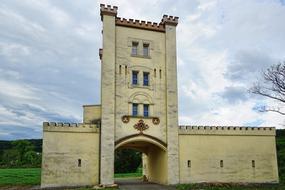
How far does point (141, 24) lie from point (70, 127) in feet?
32.5

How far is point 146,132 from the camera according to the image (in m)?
23.9

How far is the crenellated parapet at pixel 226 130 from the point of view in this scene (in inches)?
985

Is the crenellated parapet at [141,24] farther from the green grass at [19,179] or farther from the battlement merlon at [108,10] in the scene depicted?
the green grass at [19,179]

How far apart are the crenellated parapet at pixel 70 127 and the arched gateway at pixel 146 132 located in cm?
7

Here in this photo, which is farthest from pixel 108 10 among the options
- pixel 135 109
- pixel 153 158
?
pixel 153 158

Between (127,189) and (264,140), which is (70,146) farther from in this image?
(264,140)

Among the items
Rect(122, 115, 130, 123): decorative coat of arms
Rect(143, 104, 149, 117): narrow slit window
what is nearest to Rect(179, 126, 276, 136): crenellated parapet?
Rect(143, 104, 149, 117): narrow slit window

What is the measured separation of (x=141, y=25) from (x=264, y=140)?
1381 centimetres

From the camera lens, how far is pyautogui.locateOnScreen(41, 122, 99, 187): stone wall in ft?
70.6

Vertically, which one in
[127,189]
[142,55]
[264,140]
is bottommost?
[127,189]

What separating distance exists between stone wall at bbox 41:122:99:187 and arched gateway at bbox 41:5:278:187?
65 mm

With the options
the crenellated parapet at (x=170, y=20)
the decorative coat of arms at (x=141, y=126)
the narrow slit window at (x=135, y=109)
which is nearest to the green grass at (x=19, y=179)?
the decorative coat of arms at (x=141, y=126)

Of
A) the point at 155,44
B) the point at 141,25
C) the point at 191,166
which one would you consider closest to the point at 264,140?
the point at 191,166

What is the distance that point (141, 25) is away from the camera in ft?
84.1
